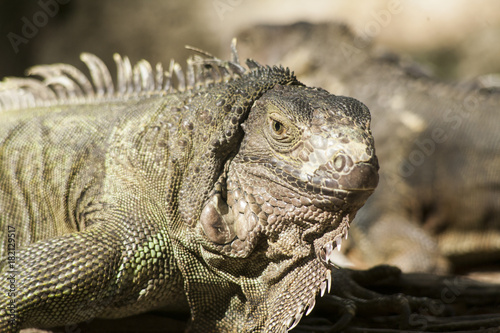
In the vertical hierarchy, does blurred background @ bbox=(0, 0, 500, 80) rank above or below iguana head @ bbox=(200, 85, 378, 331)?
above

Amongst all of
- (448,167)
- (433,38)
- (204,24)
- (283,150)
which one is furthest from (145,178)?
(433,38)

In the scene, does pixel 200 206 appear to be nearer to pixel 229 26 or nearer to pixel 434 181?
pixel 434 181

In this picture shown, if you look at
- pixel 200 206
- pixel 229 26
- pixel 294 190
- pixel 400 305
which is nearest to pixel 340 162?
pixel 294 190

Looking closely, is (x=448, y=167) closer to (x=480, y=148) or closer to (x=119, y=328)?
(x=480, y=148)

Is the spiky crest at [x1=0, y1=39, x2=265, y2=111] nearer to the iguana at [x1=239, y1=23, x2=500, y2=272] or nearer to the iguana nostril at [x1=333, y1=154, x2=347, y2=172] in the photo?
the iguana nostril at [x1=333, y1=154, x2=347, y2=172]

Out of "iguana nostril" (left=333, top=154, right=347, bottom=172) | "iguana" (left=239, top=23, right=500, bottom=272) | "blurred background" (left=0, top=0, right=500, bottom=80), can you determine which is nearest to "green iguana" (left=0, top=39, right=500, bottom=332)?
"iguana nostril" (left=333, top=154, right=347, bottom=172)

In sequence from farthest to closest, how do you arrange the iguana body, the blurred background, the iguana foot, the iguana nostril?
the blurred background, the iguana foot, the iguana body, the iguana nostril
